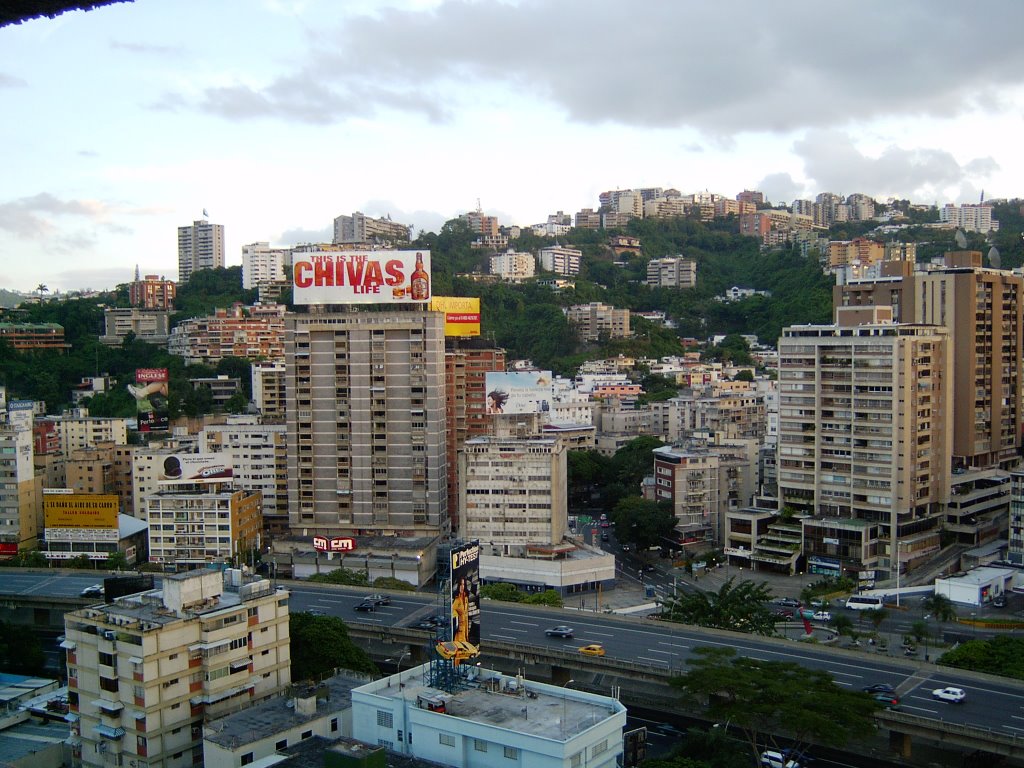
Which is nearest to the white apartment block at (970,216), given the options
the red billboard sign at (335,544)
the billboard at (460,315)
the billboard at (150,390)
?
the billboard at (460,315)

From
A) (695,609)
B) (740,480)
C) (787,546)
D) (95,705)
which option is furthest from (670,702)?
(740,480)

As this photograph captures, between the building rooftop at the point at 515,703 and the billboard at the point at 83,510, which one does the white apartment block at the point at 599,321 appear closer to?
the billboard at the point at 83,510

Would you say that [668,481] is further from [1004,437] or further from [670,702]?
[670,702]

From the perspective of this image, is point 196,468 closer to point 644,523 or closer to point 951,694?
point 644,523

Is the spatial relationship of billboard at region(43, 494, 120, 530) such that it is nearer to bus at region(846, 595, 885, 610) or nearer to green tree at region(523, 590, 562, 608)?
green tree at region(523, 590, 562, 608)

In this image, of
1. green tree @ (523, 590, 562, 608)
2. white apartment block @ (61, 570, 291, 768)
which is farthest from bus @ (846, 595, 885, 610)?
white apartment block @ (61, 570, 291, 768)

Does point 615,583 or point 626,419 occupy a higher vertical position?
point 626,419
